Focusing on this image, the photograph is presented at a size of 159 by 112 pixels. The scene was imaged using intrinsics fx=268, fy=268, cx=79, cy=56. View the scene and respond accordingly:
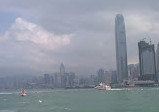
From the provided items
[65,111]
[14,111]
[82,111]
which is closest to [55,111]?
[65,111]

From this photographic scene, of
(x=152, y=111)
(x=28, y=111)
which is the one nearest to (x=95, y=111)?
(x=152, y=111)

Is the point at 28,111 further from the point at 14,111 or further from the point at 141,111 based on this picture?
the point at 141,111

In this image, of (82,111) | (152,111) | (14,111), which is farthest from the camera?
(14,111)

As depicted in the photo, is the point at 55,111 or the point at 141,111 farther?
the point at 55,111

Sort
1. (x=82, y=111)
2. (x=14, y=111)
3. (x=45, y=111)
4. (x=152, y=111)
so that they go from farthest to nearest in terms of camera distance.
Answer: (x=14, y=111), (x=45, y=111), (x=82, y=111), (x=152, y=111)

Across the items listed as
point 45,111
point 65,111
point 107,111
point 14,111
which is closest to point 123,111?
point 107,111

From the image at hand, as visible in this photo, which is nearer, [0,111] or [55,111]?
[55,111]

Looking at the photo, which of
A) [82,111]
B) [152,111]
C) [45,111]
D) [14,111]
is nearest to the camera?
[152,111]

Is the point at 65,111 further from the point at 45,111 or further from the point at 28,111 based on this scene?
the point at 28,111
